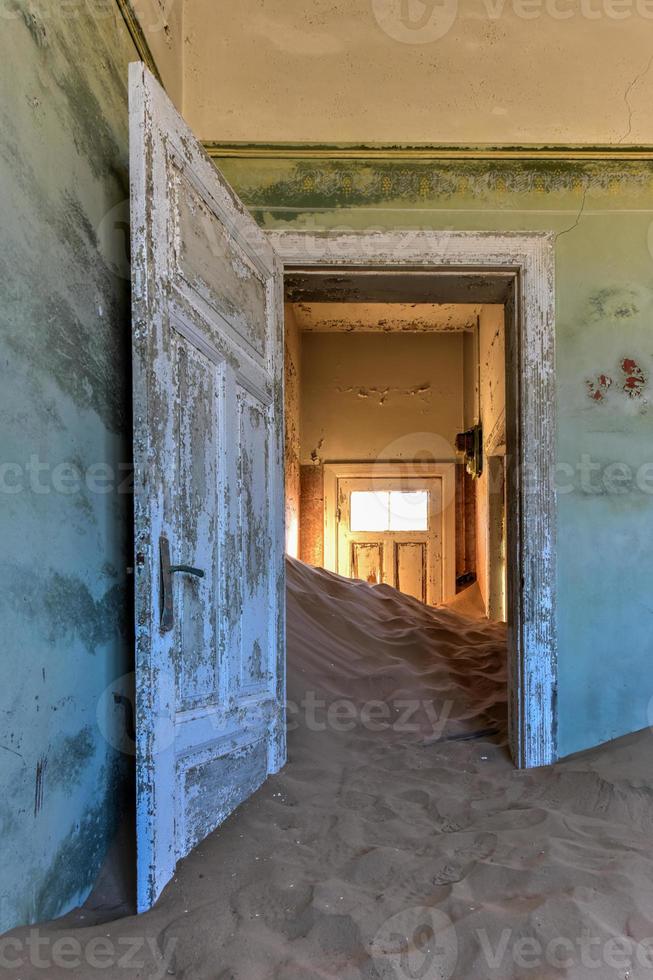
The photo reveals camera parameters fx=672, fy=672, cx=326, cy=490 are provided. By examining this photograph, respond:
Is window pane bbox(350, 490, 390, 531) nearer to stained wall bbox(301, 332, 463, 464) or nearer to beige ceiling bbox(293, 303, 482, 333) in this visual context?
stained wall bbox(301, 332, 463, 464)

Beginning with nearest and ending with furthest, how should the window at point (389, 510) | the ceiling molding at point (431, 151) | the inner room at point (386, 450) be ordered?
the ceiling molding at point (431, 151), the inner room at point (386, 450), the window at point (389, 510)

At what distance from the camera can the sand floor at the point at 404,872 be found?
5.10 ft

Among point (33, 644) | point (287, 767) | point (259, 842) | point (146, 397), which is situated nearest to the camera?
point (33, 644)

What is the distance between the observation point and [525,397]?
2939mm

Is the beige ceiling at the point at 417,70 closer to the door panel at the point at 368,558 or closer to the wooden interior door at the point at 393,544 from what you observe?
the wooden interior door at the point at 393,544

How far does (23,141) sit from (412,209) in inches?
73.4

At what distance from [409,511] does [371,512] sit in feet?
1.57

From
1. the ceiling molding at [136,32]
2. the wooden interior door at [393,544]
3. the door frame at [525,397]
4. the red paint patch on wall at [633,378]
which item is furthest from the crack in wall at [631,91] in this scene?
the wooden interior door at [393,544]

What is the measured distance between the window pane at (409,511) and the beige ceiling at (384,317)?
206 centimetres

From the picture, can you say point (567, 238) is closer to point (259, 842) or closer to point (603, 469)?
point (603, 469)

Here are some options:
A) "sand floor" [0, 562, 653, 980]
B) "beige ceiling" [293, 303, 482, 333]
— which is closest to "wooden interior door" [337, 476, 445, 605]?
"beige ceiling" [293, 303, 482, 333]

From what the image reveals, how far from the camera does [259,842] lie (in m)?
2.19

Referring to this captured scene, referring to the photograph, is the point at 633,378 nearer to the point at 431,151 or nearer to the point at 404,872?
the point at 431,151

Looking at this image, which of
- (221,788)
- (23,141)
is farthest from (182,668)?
(23,141)
